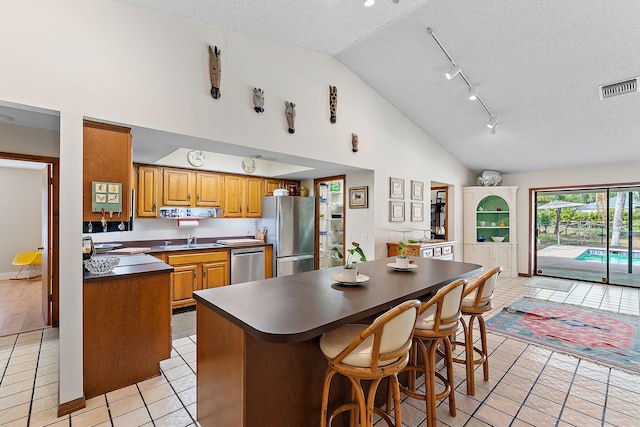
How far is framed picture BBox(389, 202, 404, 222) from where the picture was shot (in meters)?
4.68

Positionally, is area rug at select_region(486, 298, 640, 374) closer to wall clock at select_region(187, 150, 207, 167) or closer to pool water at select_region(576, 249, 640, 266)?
Result: pool water at select_region(576, 249, 640, 266)

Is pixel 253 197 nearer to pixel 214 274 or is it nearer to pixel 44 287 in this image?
pixel 214 274

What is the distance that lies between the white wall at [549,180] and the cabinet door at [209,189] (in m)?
6.25

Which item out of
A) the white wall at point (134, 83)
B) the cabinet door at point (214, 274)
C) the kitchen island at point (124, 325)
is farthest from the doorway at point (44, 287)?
the white wall at point (134, 83)

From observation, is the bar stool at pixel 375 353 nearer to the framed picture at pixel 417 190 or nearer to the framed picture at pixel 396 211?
the framed picture at pixel 396 211

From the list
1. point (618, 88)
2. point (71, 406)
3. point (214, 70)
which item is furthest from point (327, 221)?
point (618, 88)

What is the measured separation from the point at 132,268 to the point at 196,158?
2.36 m

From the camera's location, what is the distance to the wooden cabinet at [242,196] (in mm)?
4863

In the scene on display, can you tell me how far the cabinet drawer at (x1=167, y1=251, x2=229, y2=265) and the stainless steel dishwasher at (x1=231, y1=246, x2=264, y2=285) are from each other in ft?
0.55

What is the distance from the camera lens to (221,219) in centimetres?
507

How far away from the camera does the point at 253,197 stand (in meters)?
5.16

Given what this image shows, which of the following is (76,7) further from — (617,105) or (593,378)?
(617,105)

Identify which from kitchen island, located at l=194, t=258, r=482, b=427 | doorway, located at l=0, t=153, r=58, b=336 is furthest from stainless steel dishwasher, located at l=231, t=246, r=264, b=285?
kitchen island, located at l=194, t=258, r=482, b=427

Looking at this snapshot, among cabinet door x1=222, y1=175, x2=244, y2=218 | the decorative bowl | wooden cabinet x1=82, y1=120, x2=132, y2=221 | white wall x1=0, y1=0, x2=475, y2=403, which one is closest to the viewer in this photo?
white wall x1=0, y1=0, x2=475, y2=403
